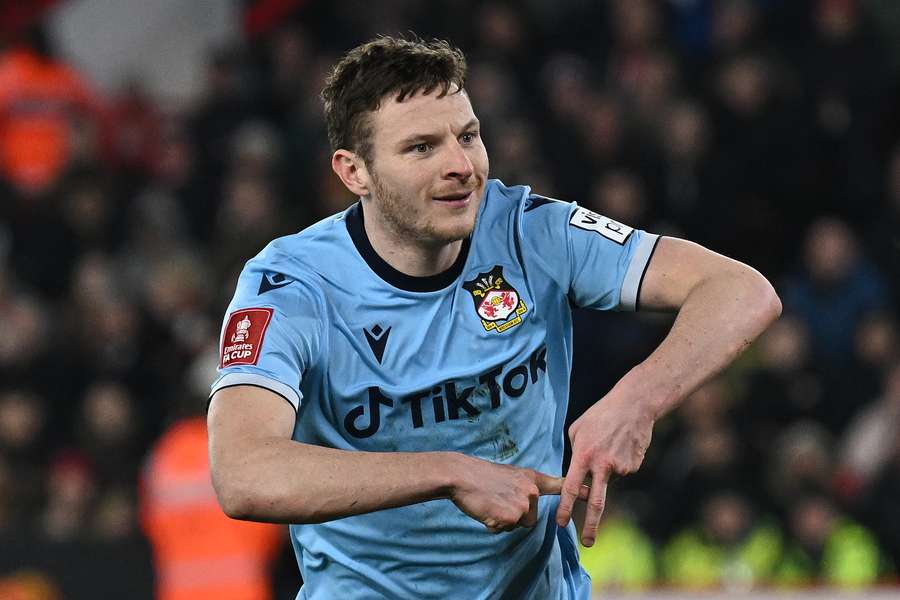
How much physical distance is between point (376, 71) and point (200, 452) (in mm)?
4940

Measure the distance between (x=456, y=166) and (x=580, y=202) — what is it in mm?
6220

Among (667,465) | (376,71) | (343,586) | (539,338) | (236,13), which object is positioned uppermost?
(236,13)

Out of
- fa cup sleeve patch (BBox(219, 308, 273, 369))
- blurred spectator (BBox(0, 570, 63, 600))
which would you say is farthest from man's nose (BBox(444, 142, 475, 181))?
blurred spectator (BBox(0, 570, 63, 600))

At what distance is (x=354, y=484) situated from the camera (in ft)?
10.7

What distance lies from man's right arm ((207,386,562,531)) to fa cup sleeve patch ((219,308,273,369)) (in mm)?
297

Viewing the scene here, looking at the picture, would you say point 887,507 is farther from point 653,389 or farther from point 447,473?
point 447,473

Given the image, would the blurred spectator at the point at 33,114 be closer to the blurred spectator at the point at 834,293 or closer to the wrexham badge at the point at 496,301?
the blurred spectator at the point at 834,293

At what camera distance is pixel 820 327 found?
9203 millimetres

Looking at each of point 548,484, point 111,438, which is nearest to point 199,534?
point 111,438

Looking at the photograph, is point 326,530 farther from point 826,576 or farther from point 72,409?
point 72,409

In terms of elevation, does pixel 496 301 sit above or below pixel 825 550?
above

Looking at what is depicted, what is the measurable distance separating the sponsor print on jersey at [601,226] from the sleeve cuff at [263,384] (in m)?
0.90

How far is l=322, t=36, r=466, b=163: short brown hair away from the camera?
3.82 meters

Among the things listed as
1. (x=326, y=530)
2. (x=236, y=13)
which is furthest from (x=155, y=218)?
(x=326, y=530)
